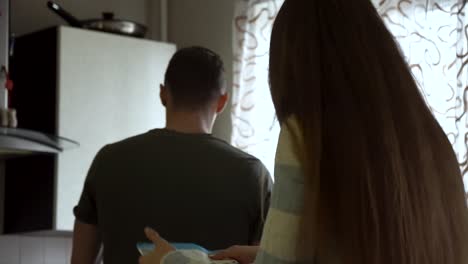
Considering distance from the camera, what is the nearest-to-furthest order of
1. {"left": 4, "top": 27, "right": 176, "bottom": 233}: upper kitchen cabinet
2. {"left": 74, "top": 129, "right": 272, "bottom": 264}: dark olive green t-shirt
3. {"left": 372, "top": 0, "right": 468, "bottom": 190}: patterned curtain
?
{"left": 74, "top": 129, "right": 272, "bottom": 264}: dark olive green t-shirt < {"left": 372, "top": 0, "right": 468, "bottom": 190}: patterned curtain < {"left": 4, "top": 27, "right": 176, "bottom": 233}: upper kitchen cabinet

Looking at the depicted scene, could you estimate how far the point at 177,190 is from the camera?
186 cm

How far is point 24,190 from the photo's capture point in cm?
324

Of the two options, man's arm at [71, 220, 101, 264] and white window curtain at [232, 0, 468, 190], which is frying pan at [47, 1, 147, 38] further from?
man's arm at [71, 220, 101, 264]

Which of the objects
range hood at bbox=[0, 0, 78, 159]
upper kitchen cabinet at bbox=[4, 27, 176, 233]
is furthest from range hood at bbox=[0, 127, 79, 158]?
upper kitchen cabinet at bbox=[4, 27, 176, 233]

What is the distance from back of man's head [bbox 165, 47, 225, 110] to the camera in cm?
196

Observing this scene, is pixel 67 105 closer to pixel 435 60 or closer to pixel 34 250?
pixel 34 250

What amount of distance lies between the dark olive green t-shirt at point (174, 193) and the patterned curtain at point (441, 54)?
0.99 meters

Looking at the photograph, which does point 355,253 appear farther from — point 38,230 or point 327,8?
point 38,230

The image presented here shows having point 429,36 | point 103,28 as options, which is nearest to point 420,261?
point 429,36

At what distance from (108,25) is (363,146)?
8.01 ft

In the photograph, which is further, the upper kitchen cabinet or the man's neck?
the upper kitchen cabinet

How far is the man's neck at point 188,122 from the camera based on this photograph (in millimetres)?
1931

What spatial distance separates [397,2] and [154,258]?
1.90 metres

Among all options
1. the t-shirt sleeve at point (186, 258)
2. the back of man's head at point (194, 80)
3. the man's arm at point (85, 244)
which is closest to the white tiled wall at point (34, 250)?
the man's arm at point (85, 244)
